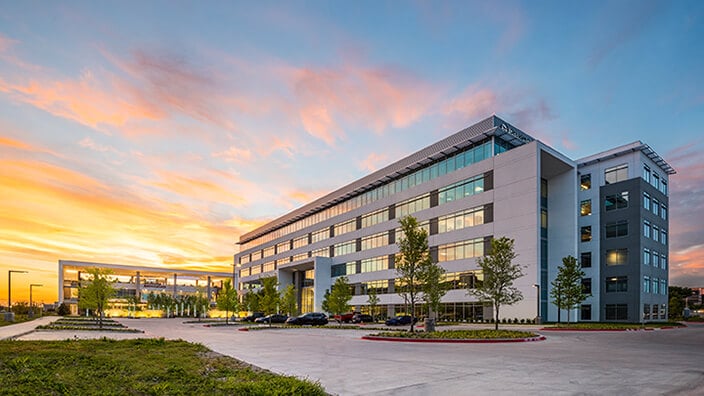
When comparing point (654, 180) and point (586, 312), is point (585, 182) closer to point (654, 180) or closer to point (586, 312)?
point (654, 180)

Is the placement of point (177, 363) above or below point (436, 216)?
below

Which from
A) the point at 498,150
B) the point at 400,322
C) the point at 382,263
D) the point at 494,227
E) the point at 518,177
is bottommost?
the point at 400,322

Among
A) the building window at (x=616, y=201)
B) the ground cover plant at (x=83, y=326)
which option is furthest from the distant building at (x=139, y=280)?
the building window at (x=616, y=201)

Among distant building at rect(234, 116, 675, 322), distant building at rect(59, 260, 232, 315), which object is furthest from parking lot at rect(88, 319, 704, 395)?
distant building at rect(59, 260, 232, 315)

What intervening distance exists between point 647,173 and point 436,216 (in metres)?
26.6

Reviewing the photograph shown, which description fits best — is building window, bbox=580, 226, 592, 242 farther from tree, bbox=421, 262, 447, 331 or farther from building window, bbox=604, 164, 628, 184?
tree, bbox=421, 262, 447, 331

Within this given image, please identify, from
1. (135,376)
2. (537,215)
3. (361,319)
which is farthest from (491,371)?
(361,319)

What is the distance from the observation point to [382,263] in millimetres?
71438

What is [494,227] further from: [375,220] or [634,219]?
[375,220]

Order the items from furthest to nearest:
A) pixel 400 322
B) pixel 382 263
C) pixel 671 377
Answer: pixel 382 263 → pixel 400 322 → pixel 671 377

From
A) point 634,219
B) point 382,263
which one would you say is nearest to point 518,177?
point 634,219

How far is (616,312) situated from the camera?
57.2 metres

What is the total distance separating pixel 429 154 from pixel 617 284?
27596mm

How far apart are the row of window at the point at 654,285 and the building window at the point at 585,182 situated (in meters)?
12.7
